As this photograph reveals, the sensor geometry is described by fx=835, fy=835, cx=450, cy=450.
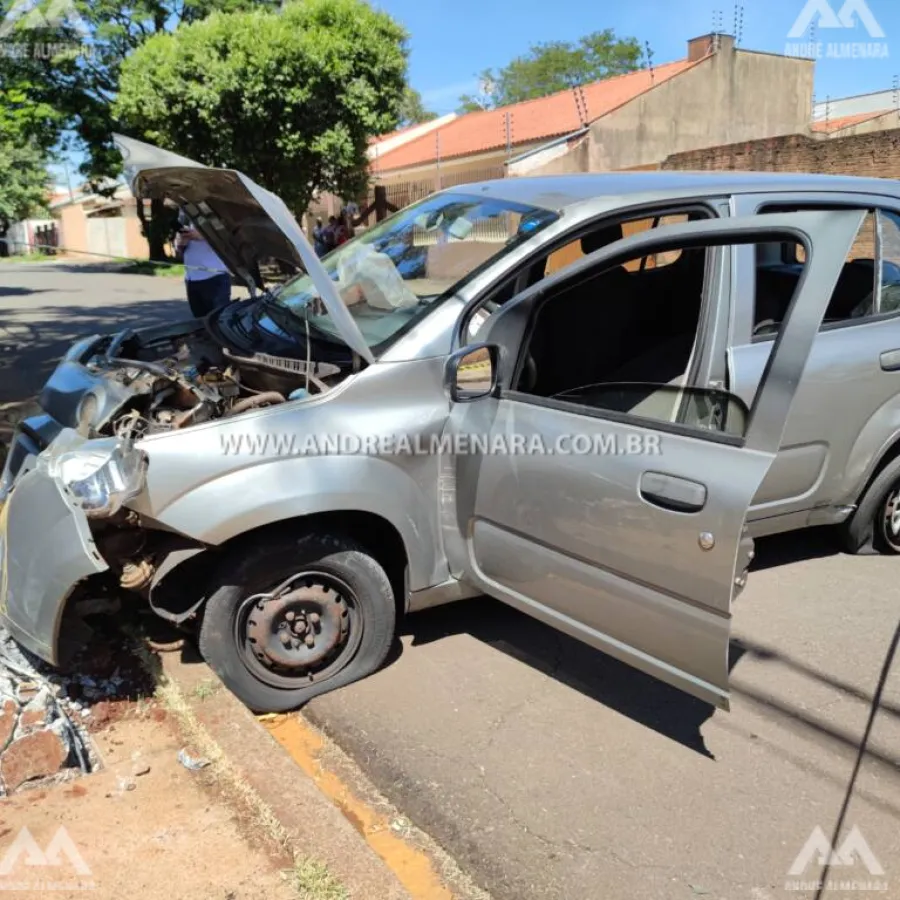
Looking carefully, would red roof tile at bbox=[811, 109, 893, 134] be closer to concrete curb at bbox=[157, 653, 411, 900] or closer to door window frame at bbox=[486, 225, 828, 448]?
door window frame at bbox=[486, 225, 828, 448]

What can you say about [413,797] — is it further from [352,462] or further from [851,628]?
[851,628]

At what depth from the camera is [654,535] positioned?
266 centimetres

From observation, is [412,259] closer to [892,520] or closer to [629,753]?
[629,753]

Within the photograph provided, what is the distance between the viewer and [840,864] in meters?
2.51

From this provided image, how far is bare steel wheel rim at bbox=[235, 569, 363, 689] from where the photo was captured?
3119 mm

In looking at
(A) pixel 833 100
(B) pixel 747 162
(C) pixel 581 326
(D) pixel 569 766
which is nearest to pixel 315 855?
(D) pixel 569 766

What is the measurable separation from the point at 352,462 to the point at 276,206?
998 millimetres

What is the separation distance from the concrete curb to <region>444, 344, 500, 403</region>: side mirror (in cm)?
142

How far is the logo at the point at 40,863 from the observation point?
7.74 ft

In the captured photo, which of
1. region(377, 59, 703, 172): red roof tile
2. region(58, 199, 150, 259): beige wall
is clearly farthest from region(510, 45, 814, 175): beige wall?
region(58, 199, 150, 259): beige wall

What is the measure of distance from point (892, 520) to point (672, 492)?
248 centimetres

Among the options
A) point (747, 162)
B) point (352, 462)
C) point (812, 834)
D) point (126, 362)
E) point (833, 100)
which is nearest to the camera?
point (812, 834)

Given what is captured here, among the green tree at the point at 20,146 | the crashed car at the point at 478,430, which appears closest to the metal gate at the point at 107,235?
the green tree at the point at 20,146

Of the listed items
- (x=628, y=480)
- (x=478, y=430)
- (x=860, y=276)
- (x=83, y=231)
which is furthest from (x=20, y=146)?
(x=83, y=231)
